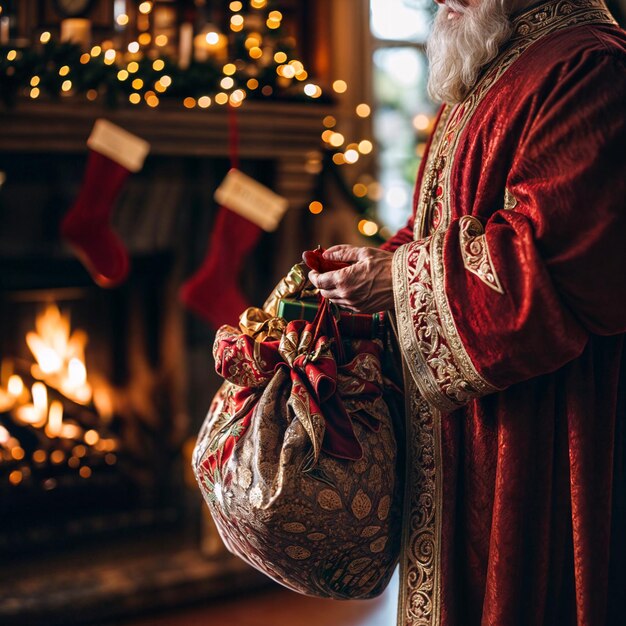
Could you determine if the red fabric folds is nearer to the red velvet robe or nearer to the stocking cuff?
the red velvet robe

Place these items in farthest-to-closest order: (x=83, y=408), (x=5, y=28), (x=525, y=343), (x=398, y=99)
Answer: (x=398, y=99)
(x=83, y=408)
(x=5, y=28)
(x=525, y=343)

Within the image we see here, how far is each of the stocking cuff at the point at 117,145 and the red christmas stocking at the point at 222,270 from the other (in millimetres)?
296

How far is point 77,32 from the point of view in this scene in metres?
2.32

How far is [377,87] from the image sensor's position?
9.64 ft

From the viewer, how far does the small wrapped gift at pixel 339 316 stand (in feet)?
3.69

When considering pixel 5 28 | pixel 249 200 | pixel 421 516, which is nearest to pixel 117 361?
pixel 249 200

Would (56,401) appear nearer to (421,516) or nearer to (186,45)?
(186,45)

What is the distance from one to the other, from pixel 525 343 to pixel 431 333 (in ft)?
0.39

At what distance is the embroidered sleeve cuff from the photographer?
39.0 inches

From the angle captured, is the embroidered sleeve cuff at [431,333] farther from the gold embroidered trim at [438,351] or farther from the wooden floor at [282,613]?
the wooden floor at [282,613]

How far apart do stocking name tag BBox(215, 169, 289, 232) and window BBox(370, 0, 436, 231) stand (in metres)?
0.52

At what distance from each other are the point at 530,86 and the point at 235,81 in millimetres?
1585

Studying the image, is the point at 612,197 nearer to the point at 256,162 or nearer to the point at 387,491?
the point at 387,491

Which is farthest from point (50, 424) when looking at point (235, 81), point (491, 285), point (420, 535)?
point (491, 285)
